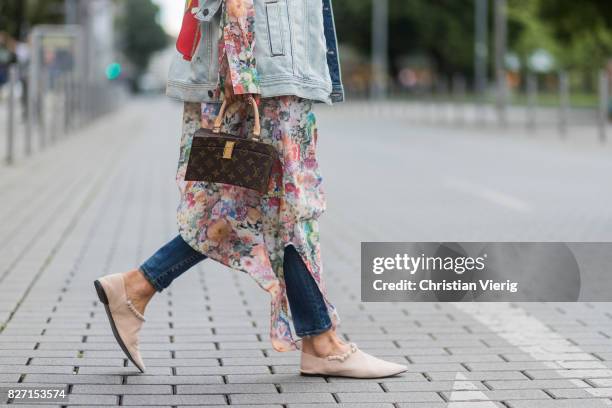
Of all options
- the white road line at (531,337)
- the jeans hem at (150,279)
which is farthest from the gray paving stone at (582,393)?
the jeans hem at (150,279)

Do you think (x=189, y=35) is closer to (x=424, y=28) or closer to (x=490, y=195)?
(x=490, y=195)

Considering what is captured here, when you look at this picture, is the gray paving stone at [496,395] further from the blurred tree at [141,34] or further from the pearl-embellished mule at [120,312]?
the blurred tree at [141,34]

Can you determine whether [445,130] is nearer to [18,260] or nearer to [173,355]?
[18,260]

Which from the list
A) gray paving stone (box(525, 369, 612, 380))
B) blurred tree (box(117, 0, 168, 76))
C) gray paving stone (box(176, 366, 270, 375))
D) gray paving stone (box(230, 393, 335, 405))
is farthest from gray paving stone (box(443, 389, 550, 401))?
blurred tree (box(117, 0, 168, 76))

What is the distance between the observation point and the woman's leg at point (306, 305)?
451cm

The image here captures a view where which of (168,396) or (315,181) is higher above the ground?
(315,181)

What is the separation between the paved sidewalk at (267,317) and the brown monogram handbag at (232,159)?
0.71 m

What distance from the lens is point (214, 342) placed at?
5352 mm

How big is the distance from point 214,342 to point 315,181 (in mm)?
1135

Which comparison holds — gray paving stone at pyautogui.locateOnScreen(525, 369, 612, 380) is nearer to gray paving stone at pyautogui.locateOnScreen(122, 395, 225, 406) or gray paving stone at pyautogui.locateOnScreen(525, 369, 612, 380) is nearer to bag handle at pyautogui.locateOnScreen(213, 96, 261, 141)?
gray paving stone at pyautogui.locateOnScreen(122, 395, 225, 406)

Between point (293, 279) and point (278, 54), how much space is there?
768 mm

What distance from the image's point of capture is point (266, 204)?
4484 mm

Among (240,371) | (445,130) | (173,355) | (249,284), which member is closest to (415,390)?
(240,371)

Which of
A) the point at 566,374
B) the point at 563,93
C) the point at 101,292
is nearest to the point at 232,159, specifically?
the point at 101,292
